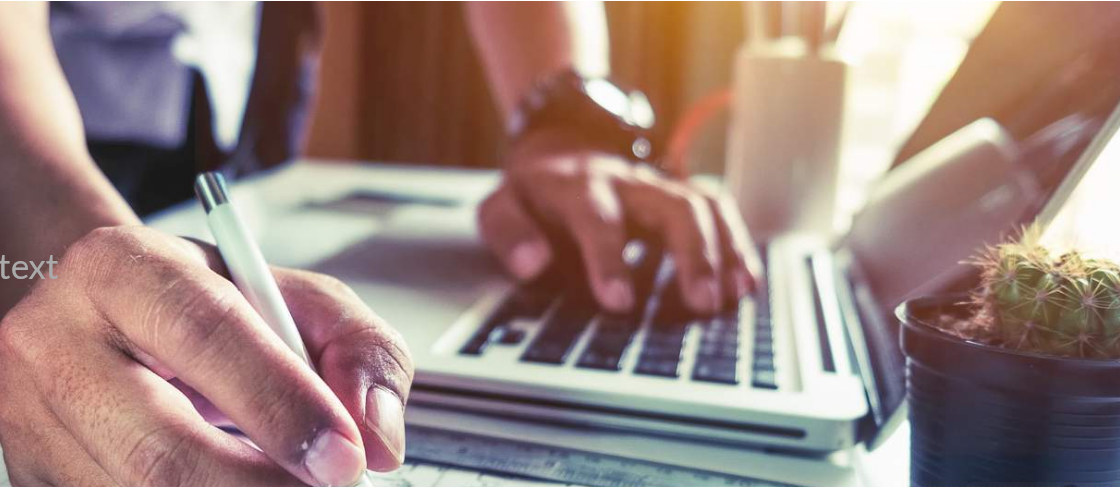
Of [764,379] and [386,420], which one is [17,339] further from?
[764,379]

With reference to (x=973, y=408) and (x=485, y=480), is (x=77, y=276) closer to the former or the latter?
(x=485, y=480)

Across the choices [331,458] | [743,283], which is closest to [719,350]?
[743,283]

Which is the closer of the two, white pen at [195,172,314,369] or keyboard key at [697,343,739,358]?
white pen at [195,172,314,369]

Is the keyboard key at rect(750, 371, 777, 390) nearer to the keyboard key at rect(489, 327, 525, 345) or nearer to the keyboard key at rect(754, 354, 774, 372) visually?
the keyboard key at rect(754, 354, 774, 372)

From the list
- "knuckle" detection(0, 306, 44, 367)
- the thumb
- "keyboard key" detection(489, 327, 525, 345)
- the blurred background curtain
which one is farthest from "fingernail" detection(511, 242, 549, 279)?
the blurred background curtain

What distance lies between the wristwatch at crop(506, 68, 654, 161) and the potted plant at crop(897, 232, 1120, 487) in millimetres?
407

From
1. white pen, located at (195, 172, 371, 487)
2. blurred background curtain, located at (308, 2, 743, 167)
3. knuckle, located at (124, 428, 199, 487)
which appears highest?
white pen, located at (195, 172, 371, 487)

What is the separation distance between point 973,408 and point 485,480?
191 millimetres

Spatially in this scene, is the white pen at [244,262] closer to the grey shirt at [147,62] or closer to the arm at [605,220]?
the arm at [605,220]

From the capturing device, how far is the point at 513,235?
0.58 meters

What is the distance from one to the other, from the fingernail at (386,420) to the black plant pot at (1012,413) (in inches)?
7.8

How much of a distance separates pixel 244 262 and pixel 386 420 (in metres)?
0.08

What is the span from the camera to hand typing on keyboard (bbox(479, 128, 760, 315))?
0.51 m

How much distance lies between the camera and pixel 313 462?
0.23 m
